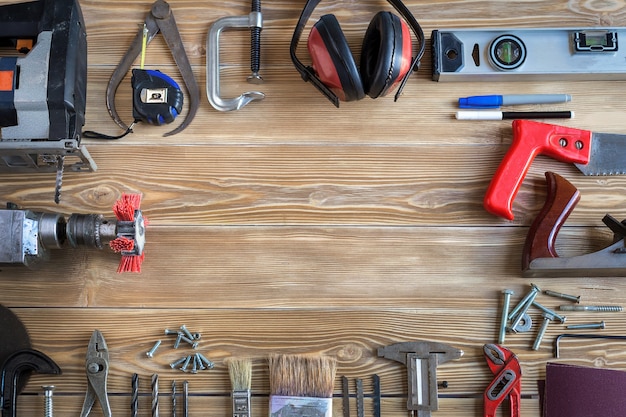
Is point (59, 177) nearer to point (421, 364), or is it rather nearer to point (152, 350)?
point (152, 350)

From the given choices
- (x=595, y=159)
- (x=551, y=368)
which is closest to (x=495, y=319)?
(x=551, y=368)

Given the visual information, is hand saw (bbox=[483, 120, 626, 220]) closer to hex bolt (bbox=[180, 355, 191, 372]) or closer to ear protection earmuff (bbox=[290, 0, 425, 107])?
ear protection earmuff (bbox=[290, 0, 425, 107])

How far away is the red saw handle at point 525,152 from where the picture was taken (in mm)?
1248

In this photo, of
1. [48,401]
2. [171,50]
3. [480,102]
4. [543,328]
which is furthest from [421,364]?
[171,50]

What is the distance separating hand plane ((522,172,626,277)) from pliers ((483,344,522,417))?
181mm

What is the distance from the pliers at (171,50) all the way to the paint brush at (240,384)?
0.54m

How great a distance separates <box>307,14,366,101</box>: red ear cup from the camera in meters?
1.17

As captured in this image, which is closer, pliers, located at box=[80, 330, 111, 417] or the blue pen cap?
pliers, located at box=[80, 330, 111, 417]

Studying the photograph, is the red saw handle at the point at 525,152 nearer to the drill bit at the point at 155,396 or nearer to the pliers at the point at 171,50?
the pliers at the point at 171,50

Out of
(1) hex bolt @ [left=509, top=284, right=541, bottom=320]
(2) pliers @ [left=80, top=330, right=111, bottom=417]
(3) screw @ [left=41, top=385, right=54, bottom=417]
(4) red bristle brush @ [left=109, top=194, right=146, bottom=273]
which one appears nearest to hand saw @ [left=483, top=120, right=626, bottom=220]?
(1) hex bolt @ [left=509, top=284, right=541, bottom=320]

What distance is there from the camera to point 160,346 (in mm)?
1250

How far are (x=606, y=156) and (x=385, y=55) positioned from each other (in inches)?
21.9

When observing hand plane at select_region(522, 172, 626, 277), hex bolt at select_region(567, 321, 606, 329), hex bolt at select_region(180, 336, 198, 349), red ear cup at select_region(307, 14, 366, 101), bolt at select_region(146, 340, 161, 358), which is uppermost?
red ear cup at select_region(307, 14, 366, 101)

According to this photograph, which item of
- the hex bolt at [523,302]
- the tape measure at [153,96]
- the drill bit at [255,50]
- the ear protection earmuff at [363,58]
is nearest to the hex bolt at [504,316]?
the hex bolt at [523,302]
